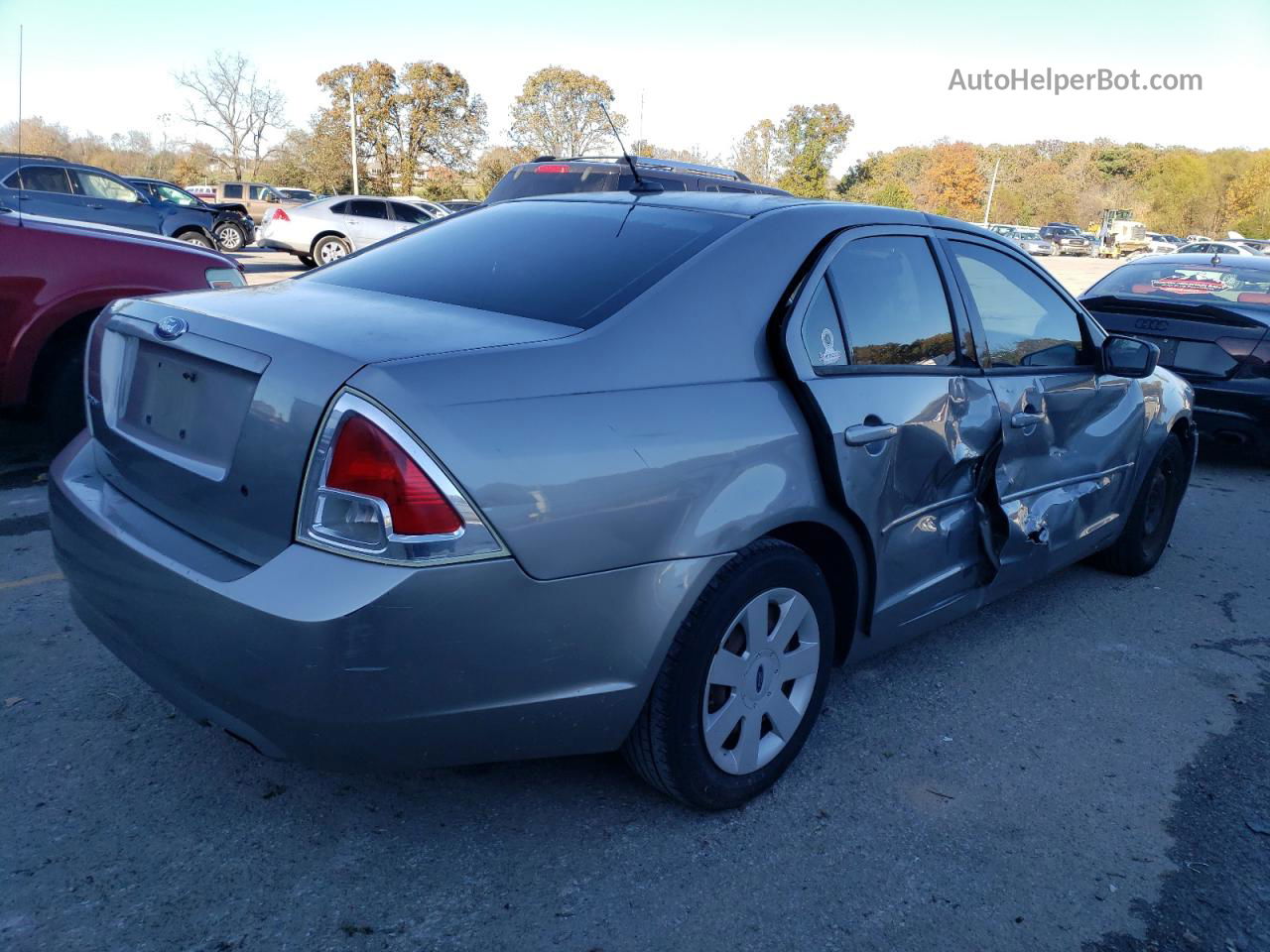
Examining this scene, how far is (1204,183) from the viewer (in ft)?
225

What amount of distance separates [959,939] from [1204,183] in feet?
256

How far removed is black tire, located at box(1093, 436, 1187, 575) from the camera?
4.88 m

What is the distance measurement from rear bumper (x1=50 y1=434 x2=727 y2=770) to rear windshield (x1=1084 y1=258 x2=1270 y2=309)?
6.57 m

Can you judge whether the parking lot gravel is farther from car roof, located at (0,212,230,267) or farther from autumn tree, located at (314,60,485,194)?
autumn tree, located at (314,60,485,194)

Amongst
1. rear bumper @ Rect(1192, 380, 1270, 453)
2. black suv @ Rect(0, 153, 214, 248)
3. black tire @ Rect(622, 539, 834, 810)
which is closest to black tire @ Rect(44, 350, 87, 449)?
black tire @ Rect(622, 539, 834, 810)

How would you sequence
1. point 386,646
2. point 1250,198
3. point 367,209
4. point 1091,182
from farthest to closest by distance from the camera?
point 1091,182 → point 1250,198 → point 367,209 → point 386,646

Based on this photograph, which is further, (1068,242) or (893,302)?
(1068,242)

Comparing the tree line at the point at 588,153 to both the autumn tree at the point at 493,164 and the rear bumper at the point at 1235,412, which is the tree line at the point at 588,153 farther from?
the rear bumper at the point at 1235,412

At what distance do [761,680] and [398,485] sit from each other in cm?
117

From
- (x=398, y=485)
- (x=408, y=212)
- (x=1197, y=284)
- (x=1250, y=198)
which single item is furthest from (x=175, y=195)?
(x=1250, y=198)

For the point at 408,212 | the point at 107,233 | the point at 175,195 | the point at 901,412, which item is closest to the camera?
the point at 901,412

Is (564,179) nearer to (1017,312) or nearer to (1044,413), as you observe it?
(1017,312)

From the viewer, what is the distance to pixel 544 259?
2.99 meters

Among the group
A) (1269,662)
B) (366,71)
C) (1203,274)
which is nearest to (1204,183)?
(366,71)
